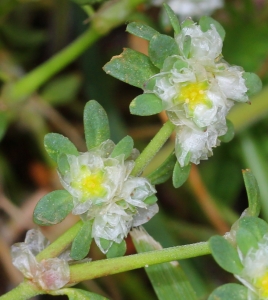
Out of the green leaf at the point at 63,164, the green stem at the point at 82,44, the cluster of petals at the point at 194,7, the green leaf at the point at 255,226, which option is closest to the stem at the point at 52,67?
the green stem at the point at 82,44

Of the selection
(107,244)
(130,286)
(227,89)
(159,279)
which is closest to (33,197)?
(130,286)

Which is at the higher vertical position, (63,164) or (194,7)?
(63,164)

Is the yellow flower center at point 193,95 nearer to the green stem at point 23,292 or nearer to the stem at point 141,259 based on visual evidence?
the stem at point 141,259

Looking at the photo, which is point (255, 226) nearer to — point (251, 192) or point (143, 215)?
point (251, 192)

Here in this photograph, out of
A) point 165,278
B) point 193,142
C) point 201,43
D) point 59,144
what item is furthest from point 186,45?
point 165,278

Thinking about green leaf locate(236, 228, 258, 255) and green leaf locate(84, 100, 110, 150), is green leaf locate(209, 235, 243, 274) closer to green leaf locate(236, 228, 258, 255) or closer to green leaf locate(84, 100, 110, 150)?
green leaf locate(236, 228, 258, 255)

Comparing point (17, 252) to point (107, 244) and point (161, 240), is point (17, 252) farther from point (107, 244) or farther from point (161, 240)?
point (161, 240)
